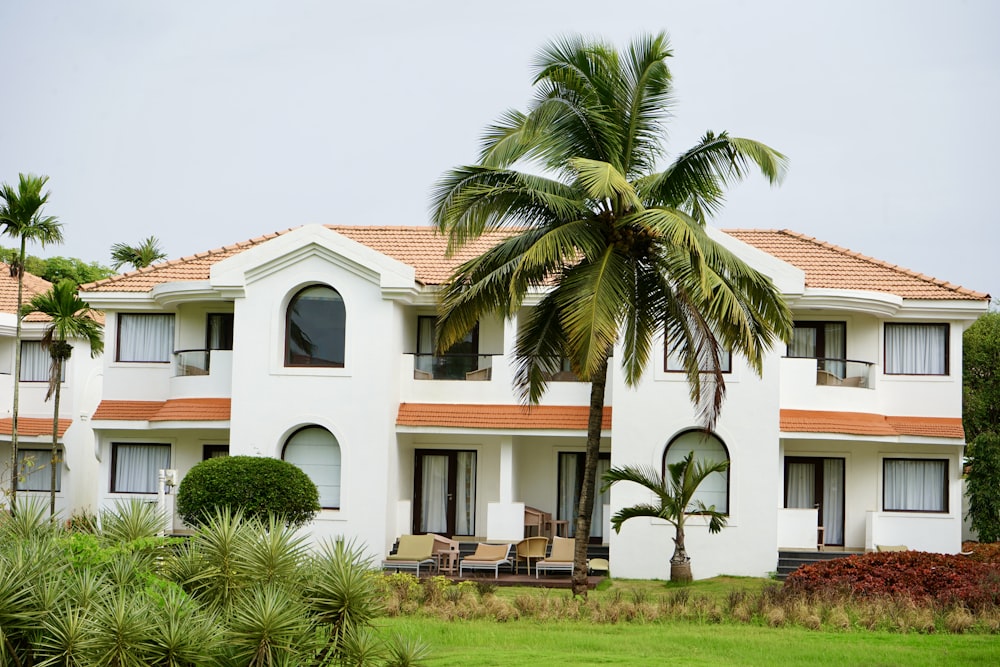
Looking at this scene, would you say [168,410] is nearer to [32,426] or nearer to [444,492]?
[444,492]

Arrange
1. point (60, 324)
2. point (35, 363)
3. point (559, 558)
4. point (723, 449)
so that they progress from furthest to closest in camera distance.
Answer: point (35, 363), point (60, 324), point (723, 449), point (559, 558)

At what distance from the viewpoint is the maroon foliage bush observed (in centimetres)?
1995

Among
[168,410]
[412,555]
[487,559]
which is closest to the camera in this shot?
[487,559]

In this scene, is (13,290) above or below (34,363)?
above

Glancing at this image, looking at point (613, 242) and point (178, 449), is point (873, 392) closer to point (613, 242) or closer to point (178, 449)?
point (613, 242)

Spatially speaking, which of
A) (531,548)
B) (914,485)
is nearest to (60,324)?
(531,548)

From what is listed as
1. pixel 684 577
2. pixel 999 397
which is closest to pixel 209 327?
pixel 684 577

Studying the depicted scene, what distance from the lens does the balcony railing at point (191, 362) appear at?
1164 inches

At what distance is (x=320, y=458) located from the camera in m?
27.8

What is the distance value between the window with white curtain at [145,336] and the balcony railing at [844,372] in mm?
15632

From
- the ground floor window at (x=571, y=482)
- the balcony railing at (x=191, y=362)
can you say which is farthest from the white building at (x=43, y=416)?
the ground floor window at (x=571, y=482)

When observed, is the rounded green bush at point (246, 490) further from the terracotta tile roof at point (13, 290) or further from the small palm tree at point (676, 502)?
the terracotta tile roof at point (13, 290)

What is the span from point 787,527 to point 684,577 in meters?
3.59

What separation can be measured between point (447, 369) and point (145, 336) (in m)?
7.77
